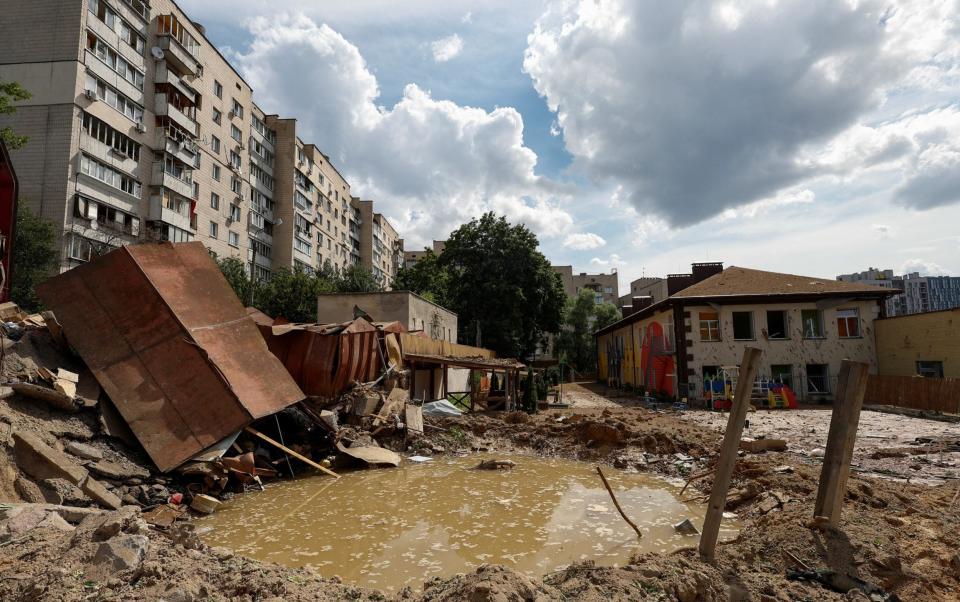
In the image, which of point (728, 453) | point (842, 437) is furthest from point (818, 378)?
point (728, 453)

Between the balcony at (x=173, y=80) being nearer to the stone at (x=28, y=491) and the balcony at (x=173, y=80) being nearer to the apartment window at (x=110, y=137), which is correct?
the apartment window at (x=110, y=137)

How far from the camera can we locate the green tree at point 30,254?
2447 cm

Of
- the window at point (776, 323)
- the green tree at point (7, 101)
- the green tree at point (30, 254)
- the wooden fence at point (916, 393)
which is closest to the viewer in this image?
the wooden fence at point (916, 393)

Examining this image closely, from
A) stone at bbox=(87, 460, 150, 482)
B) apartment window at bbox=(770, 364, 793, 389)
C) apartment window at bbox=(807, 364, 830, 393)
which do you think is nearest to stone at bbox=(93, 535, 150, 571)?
stone at bbox=(87, 460, 150, 482)

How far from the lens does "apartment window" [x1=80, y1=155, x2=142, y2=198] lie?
2738 centimetres

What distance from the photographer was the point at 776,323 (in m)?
24.8

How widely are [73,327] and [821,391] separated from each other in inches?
1109

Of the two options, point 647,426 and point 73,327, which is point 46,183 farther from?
point 647,426

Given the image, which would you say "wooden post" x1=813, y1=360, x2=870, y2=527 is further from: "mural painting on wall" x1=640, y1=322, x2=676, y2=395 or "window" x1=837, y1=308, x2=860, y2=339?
"window" x1=837, y1=308, x2=860, y2=339

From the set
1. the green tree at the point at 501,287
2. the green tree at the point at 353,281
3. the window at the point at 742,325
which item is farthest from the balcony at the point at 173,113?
the window at the point at 742,325

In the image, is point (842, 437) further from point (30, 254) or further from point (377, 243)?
point (377, 243)

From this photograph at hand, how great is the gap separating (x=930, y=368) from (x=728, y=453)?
23664mm

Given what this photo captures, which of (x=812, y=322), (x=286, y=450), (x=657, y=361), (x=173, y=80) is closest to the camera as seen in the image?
(x=286, y=450)

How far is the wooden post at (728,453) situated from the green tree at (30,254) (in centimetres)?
3040
